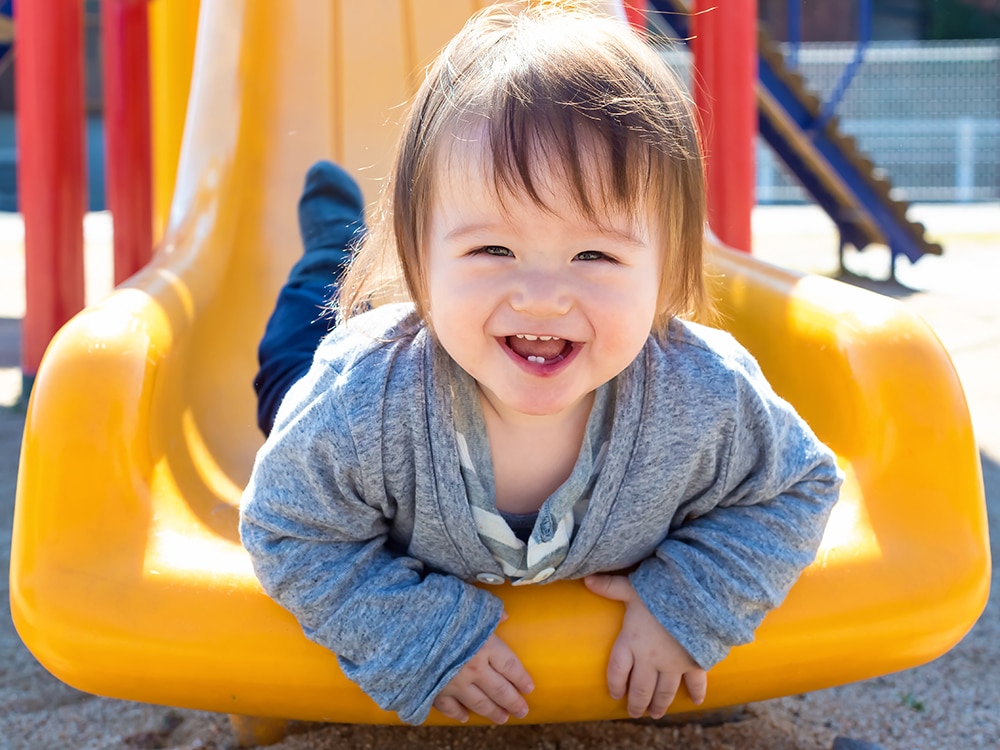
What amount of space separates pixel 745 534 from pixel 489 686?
0.89 feet

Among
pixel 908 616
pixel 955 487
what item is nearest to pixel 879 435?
pixel 955 487

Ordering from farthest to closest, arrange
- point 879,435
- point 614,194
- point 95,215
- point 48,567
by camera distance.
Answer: point 95,215, point 879,435, point 48,567, point 614,194

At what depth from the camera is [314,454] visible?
38.6 inches

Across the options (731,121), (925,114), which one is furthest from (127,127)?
(925,114)

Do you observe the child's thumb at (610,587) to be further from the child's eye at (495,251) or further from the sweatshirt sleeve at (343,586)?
the child's eye at (495,251)

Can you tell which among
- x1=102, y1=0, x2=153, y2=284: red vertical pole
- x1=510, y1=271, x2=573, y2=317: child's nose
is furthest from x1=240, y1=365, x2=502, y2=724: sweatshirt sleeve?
x1=102, y1=0, x2=153, y2=284: red vertical pole

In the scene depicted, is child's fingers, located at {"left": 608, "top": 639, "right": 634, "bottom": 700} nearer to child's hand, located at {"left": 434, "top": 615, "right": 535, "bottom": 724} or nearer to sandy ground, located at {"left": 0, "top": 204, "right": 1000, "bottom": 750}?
child's hand, located at {"left": 434, "top": 615, "right": 535, "bottom": 724}

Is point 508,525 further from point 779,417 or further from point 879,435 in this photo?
point 879,435

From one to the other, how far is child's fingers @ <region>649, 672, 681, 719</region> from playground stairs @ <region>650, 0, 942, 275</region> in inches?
185

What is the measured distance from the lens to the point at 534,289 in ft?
2.90

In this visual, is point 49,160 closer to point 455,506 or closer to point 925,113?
point 455,506

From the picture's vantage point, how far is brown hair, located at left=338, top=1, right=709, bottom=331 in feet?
2.92

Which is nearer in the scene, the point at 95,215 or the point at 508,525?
the point at 508,525

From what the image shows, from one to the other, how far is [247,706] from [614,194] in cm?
56
